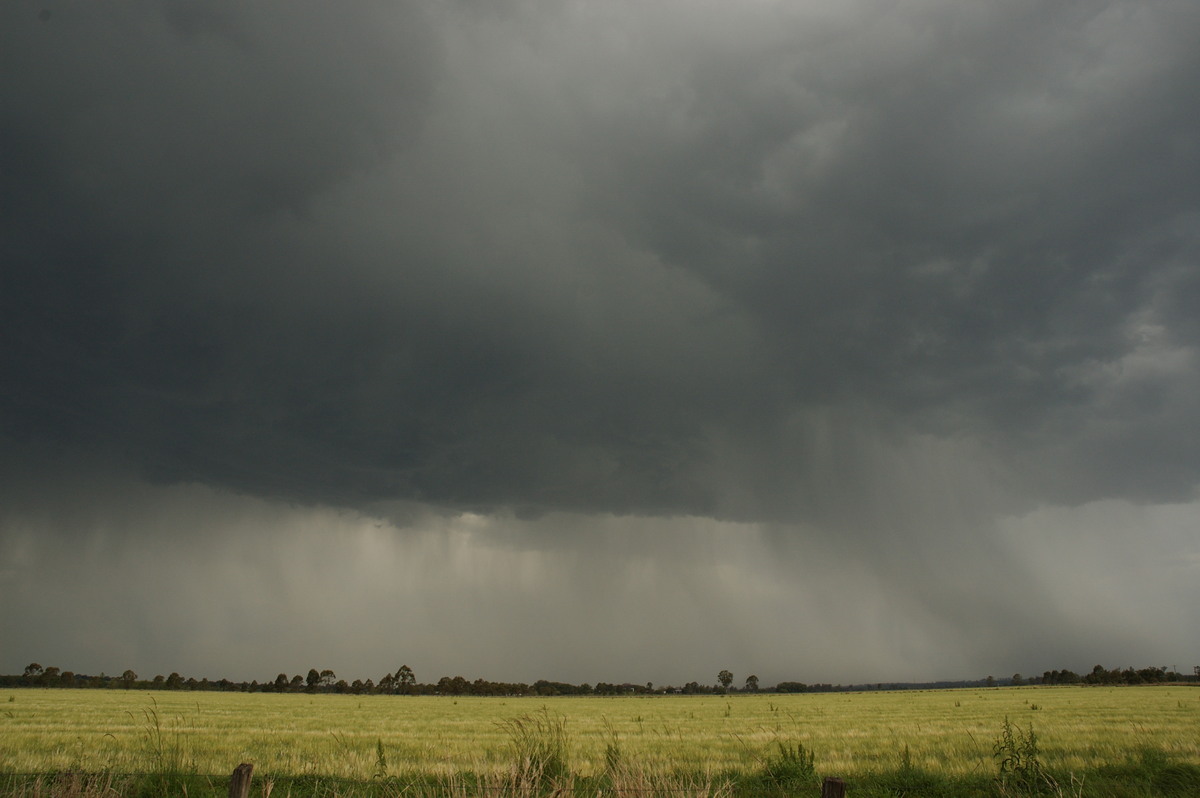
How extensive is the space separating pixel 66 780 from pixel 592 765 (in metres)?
12.8

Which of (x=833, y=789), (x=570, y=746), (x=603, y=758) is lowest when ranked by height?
(x=570, y=746)

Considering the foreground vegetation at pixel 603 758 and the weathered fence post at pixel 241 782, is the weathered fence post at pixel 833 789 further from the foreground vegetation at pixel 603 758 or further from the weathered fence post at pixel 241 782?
the weathered fence post at pixel 241 782

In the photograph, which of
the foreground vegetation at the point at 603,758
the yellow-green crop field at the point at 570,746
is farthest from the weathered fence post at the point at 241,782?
the yellow-green crop field at the point at 570,746

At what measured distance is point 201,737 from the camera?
27.6 m

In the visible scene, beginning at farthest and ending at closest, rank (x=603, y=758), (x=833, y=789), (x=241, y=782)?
(x=603, y=758), (x=241, y=782), (x=833, y=789)

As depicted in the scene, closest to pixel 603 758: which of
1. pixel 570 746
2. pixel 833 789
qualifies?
pixel 570 746

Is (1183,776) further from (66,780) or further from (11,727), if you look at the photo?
(11,727)

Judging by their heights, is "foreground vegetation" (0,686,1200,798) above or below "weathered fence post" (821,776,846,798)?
below

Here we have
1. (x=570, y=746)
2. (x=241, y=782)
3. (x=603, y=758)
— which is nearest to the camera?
(x=241, y=782)

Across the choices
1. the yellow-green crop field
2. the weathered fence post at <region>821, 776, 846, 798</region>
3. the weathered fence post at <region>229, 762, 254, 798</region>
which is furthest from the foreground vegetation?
the weathered fence post at <region>821, 776, 846, 798</region>

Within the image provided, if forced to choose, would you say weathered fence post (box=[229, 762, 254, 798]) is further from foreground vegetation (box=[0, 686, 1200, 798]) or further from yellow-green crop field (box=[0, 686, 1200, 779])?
yellow-green crop field (box=[0, 686, 1200, 779])

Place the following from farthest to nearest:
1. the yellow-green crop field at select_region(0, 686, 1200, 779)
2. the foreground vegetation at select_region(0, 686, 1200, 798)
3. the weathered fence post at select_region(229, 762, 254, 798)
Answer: the yellow-green crop field at select_region(0, 686, 1200, 779)
the foreground vegetation at select_region(0, 686, 1200, 798)
the weathered fence post at select_region(229, 762, 254, 798)

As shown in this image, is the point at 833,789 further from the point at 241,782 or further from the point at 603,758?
the point at 603,758

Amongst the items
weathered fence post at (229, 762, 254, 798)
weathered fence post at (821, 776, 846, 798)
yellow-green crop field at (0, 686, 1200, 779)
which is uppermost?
weathered fence post at (821, 776, 846, 798)
